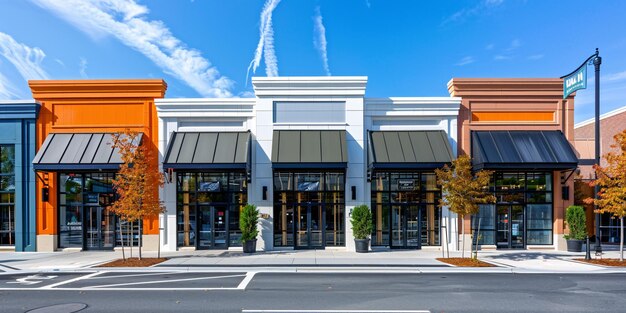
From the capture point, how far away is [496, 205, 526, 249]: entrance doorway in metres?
18.7

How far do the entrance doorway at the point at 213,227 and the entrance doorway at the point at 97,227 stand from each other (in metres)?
4.47

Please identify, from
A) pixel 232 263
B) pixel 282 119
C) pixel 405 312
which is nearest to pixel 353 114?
pixel 282 119

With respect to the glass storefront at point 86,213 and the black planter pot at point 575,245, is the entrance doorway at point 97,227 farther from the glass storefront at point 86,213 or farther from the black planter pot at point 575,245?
the black planter pot at point 575,245

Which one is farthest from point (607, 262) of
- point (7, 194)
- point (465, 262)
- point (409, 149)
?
point (7, 194)

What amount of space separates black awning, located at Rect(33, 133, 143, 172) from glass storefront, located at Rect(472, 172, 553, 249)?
17910 millimetres

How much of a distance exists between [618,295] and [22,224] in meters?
24.0

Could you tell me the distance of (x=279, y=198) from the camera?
18.5 m

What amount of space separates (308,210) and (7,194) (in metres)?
15.2

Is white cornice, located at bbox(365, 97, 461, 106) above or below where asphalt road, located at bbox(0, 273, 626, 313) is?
above

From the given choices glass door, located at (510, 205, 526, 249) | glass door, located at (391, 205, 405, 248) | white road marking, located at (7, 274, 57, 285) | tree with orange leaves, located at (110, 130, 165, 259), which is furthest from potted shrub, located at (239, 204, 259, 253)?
glass door, located at (510, 205, 526, 249)

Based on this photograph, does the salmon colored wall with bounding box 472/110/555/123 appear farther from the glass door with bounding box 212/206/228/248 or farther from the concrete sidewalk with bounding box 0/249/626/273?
the glass door with bounding box 212/206/228/248

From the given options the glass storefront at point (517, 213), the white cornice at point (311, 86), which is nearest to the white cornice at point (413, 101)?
the white cornice at point (311, 86)

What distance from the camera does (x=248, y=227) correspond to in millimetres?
17266

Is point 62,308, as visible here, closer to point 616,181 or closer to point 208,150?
point 208,150
